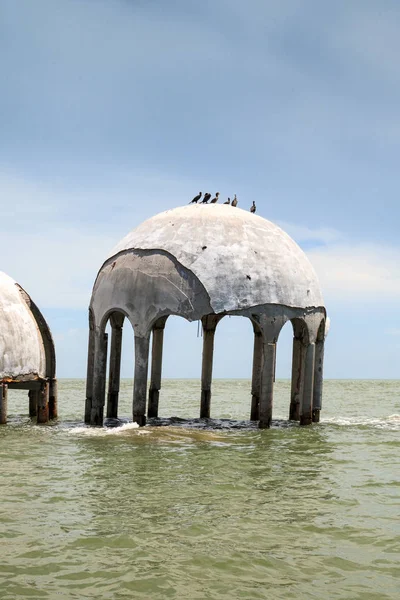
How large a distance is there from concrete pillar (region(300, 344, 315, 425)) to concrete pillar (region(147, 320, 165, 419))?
5.59m

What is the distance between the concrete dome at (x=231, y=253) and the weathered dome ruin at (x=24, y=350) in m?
3.73

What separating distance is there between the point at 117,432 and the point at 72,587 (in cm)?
1372

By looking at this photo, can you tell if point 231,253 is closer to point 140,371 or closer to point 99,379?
point 140,371

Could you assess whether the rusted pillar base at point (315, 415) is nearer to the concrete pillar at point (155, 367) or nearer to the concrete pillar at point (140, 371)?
the concrete pillar at point (155, 367)

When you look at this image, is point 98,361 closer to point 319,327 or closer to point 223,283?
point 223,283

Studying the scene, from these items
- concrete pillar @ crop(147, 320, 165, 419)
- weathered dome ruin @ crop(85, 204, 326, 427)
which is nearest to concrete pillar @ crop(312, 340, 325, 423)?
weathered dome ruin @ crop(85, 204, 326, 427)

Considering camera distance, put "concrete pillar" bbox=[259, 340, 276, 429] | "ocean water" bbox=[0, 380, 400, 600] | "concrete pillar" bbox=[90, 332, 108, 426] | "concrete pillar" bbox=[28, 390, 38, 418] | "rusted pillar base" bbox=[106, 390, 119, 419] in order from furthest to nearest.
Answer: "concrete pillar" bbox=[28, 390, 38, 418], "rusted pillar base" bbox=[106, 390, 119, 419], "concrete pillar" bbox=[90, 332, 108, 426], "concrete pillar" bbox=[259, 340, 276, 429], "ocean water" bbox=[0, 380, 400, 600]

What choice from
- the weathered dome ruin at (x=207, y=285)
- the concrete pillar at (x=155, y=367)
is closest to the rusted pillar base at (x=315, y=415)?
the weathered dome ruin at (x=207, y=285)

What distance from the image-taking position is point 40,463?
1809 cm

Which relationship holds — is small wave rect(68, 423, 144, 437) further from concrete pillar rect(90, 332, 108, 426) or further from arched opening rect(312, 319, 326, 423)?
arched opening rect(312, 319, 326, 423)

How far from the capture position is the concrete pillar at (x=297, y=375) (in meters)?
26.4

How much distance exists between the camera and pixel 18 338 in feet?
81.2

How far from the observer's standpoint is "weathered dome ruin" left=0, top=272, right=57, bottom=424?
80.0ft

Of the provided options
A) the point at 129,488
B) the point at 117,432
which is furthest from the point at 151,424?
the point at 129,488
